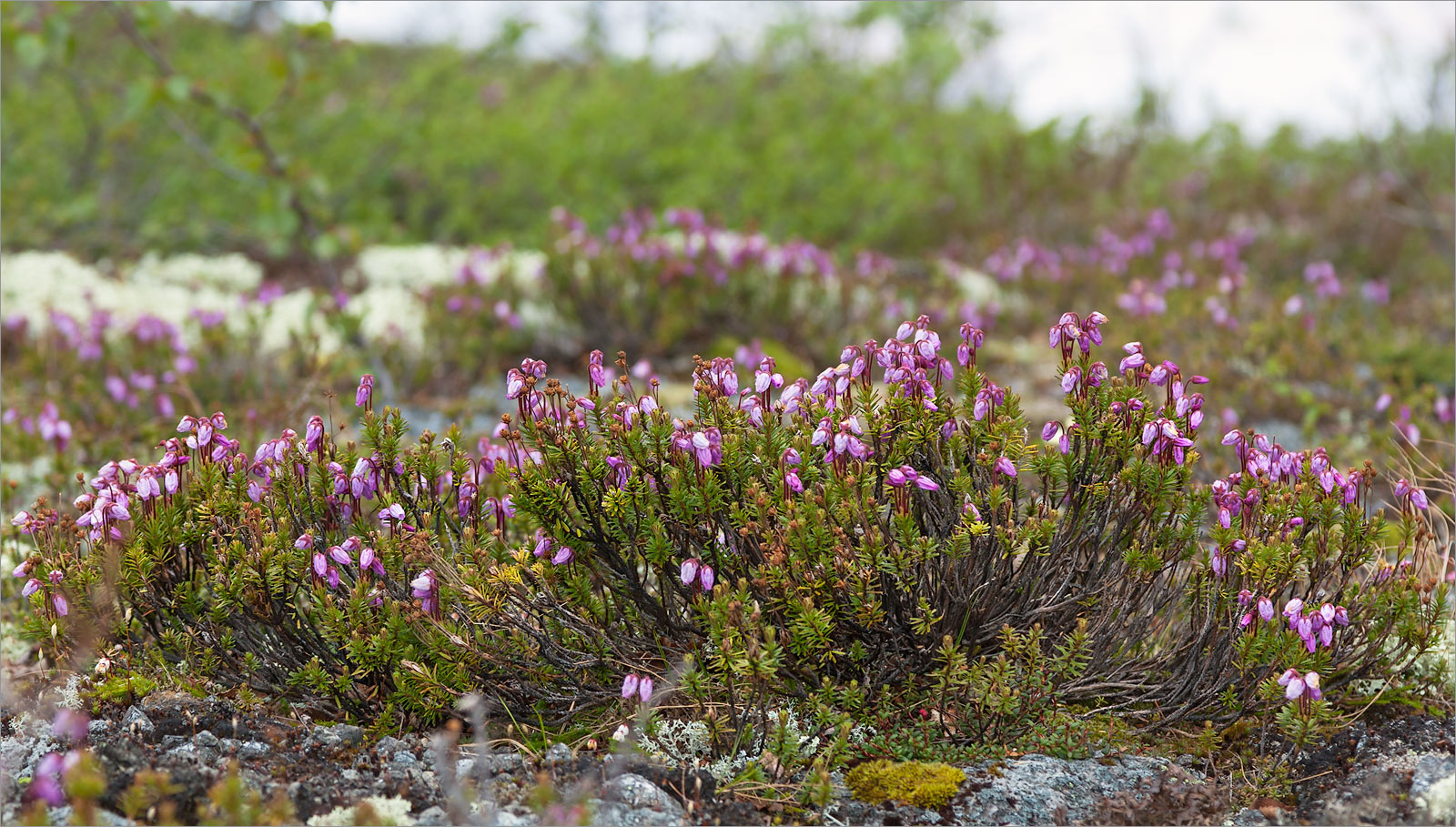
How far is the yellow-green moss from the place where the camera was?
8.68 ft

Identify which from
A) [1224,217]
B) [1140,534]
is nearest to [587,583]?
[1140,534]

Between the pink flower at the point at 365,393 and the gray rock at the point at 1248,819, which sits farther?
the pink flower at the point at 365,393

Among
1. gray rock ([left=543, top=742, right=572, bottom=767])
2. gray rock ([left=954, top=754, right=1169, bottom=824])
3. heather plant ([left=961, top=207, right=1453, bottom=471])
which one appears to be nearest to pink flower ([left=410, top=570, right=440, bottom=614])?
gray rock ([left=543, top=742, right=572, bottom=767])

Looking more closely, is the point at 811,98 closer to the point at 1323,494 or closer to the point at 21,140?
the point at 21,140

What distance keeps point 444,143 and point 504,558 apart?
25.9 feet

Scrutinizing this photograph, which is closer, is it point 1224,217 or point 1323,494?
point 1323,494

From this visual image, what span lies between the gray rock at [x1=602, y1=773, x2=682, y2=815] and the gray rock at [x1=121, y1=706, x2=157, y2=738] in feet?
3.62

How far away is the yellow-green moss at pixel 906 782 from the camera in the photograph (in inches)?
104

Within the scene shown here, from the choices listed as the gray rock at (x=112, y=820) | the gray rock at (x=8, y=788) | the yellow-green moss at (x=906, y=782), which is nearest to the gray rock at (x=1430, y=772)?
the yellow-green moss at (x=906, y=782)

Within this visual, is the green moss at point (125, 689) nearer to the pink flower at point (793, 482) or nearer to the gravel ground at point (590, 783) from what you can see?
the gravel ground at point (590, 783)

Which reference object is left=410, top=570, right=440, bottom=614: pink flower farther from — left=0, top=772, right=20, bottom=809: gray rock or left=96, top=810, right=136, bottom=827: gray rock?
left=0, top=772, right=20, bottom=809: gray rock

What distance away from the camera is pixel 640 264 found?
23.0ft

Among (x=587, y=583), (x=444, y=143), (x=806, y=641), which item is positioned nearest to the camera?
(x=806, y=641)

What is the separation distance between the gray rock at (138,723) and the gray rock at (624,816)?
1.10m
